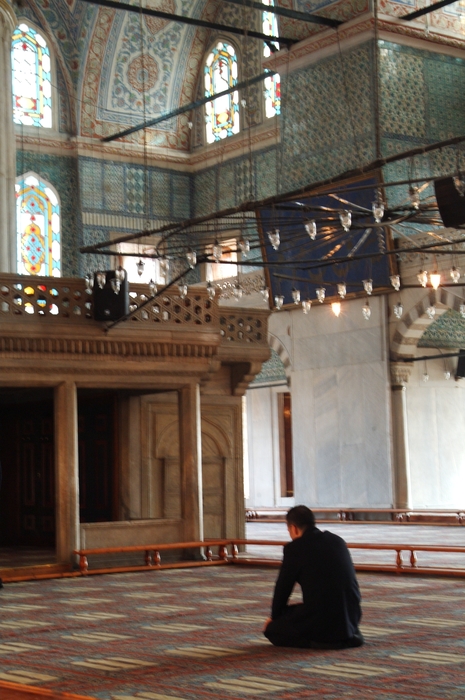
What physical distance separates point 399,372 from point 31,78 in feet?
27.3

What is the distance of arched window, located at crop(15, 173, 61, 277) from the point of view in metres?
18.8

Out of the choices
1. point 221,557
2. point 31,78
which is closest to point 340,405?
point 221,557

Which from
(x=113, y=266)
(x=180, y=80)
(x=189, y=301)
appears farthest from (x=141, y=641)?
(x=180, y=80)

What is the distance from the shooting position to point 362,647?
4.98m

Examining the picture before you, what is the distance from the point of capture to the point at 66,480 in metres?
9.50

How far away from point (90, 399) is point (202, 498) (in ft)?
4.86

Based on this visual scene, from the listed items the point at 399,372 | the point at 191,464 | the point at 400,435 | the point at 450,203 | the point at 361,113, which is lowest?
the point at 191,464

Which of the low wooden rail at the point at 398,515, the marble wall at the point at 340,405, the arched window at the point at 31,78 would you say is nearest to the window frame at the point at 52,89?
the arched window at the point at 31,78

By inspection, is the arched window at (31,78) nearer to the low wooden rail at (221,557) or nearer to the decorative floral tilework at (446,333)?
the decorative floral tilework at (446,333)

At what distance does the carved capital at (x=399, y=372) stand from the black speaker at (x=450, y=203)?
27.7 feet

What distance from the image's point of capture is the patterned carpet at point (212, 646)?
413cm

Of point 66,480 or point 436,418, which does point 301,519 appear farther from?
point 436,418

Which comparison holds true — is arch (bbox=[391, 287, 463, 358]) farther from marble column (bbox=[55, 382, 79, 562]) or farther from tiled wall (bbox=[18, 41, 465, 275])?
marble column (bbox=[55, 382, 79, 562])

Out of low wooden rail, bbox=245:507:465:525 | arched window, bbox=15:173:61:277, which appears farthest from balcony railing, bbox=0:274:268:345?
arched window, bbox=15:173:61:277
